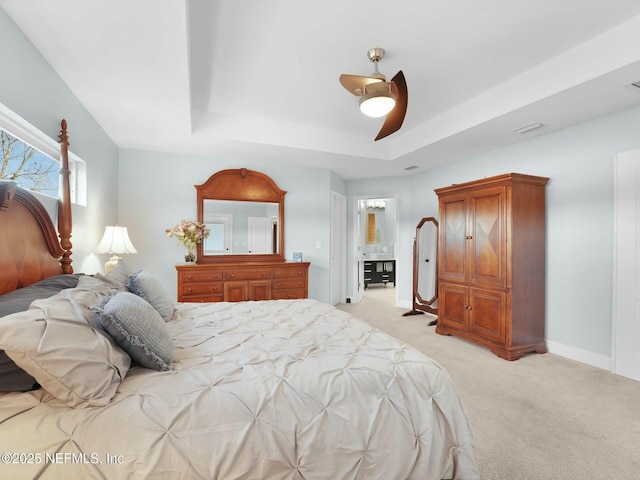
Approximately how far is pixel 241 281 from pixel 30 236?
254 centimetres

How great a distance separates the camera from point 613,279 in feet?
9.61

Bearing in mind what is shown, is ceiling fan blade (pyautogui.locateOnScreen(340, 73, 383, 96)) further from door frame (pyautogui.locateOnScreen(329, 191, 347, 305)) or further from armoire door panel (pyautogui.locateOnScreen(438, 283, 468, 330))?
door frame (pyautogui.locateOnScreen(329, 191, 347, 305))

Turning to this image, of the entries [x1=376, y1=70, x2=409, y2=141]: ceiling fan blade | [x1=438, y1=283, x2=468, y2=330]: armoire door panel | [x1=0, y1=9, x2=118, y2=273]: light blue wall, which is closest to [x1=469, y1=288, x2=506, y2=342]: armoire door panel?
[x1=438, y1=283, x2=468, y2=330]: armoire door panel

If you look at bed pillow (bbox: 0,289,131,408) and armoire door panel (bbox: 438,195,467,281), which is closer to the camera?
bed pillow (bbox: 0,289,131,408)

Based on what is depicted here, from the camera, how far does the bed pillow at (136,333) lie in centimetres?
128

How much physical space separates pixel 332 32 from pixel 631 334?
365 centimetres

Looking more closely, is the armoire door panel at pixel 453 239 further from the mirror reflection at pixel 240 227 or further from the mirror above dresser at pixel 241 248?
the mirror reflection at pixel 240 227

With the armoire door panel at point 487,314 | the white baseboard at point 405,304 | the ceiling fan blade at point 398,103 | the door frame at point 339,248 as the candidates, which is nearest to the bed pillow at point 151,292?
the ceiling fan blade at point 398,103

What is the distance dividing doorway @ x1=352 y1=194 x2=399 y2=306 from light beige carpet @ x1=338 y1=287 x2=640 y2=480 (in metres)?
2.83

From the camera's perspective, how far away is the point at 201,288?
397cm

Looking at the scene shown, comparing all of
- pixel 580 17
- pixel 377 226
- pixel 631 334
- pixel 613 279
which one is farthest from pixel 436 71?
pixel 377 226

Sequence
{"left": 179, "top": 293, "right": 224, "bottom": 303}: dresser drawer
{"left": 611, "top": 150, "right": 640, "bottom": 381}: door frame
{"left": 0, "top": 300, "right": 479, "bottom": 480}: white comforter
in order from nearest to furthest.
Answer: {"left": 0, "top": 300, "right": 479, "bottom": 480}: white comforter
{"left": 611, "top": 150, "right": 640, "bottom": 381}: door frame
{"left": 179, "top": 293, "right": 224, "bottom": 303}: dresser drawer

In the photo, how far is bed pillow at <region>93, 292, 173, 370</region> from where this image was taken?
128 centimetres

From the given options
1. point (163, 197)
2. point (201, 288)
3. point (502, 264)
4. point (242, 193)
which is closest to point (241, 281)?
point (201, 288)
